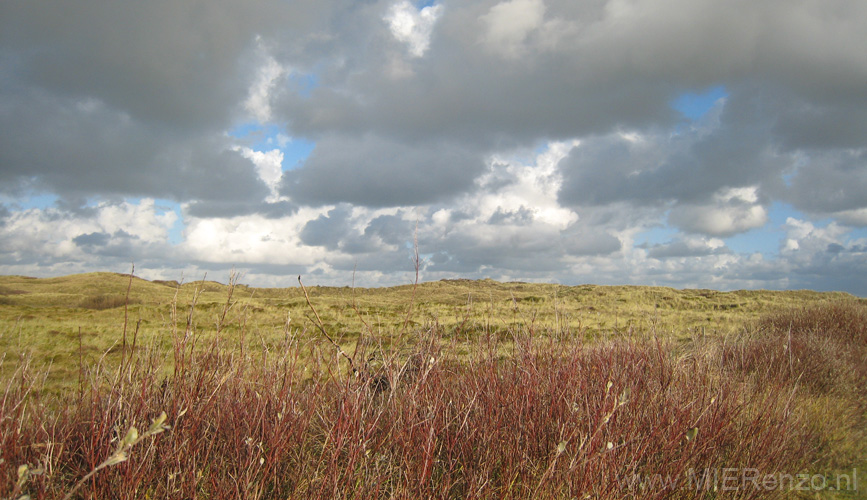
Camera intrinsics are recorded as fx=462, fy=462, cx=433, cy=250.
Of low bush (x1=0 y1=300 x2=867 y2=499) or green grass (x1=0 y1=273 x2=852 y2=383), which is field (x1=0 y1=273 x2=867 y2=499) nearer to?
low bush (x1=0 y1=300 x2=867 y2=499)

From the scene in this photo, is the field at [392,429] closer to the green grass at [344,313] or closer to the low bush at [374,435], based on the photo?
the low bush at [374,435]

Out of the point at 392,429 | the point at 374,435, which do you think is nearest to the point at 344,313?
the point at 374,435

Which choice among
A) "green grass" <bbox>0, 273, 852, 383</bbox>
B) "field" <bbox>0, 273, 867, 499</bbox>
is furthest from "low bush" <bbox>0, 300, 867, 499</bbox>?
"green grass" <bbox>0, 273, 852, 383</bbox>

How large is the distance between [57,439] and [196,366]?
138 cm

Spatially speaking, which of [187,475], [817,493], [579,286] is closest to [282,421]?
[187,475]

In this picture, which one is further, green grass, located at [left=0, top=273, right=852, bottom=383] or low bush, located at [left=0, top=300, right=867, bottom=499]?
green grass, located at [left=0, top=273, right=852, bottom=383]

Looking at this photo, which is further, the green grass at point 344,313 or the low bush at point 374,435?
the green grass at point 344,313

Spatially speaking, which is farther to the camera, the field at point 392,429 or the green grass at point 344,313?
the green grass at point 344,313

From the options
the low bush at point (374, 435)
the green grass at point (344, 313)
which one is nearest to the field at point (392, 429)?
the low bush at point (374, 435)

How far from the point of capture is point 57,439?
3688 mm

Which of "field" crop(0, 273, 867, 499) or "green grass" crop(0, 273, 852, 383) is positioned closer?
"field" crop(0, 273, 867, 499)

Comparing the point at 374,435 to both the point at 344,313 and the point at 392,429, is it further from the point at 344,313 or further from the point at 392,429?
the point at 344,313

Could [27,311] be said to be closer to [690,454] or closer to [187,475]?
[187,475]

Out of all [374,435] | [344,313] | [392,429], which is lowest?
[344,313]
